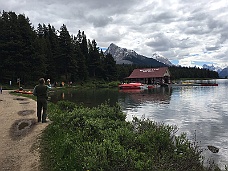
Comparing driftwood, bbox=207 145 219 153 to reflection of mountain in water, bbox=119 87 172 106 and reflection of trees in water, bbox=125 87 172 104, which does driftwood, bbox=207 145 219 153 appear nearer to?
reflection of mountain in water, bbox=119 87 172 106

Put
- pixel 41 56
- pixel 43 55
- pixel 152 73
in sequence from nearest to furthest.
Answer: pixel 41 56 → pixel 43 55 → pixel 152 73

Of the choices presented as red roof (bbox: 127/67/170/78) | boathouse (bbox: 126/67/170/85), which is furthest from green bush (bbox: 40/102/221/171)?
red roof (bbox: 127/67/170/78)

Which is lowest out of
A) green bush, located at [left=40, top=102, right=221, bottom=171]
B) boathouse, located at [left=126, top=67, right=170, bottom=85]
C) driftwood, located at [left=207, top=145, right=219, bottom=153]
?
driftwood, located at [left=207, top=145, right=219, bottom=153]

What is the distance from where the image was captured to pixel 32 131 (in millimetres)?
10242

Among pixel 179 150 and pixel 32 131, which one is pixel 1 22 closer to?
pixel 32 131

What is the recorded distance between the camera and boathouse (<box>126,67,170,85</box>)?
8119 centimetres

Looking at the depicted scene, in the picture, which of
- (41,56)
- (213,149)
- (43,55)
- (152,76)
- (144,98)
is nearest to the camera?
(213,149)

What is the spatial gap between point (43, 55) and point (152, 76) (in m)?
43.1

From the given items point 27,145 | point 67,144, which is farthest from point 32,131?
point 67,144

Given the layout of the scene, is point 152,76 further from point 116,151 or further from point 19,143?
point 116,151

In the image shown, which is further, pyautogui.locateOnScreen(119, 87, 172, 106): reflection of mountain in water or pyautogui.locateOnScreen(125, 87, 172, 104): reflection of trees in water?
pyautogui.locateOnScreen(125, 87, 172, 104): reflection of trees in water

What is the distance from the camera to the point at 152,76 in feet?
270

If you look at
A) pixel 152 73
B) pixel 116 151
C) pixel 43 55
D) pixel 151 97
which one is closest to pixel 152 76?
pixel 152 73

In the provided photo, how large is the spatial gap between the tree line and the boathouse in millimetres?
9053
